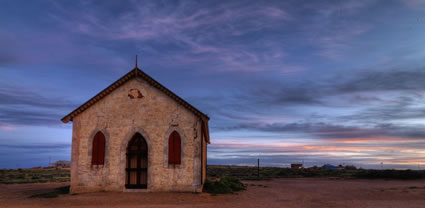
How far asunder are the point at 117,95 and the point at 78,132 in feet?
10.6

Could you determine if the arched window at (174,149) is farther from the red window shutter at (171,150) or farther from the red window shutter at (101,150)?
the red window shutter at (101,150)

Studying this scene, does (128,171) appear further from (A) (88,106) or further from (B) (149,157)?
(A) (88,106)

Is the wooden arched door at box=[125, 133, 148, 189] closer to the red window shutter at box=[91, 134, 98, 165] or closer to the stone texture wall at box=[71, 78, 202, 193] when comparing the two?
the stone texture wall at box=[71, 78, 202, 193]

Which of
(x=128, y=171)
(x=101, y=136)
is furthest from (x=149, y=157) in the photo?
(x=101, y=136)

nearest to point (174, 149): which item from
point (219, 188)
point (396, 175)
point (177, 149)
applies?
point (177, 149)

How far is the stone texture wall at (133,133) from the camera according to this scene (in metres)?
19.7

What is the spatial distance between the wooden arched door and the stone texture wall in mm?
509

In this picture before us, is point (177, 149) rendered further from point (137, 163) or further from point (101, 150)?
point (101, 150)

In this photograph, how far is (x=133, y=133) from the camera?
20344mm

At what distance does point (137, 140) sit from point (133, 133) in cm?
66

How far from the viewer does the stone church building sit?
1975 cm

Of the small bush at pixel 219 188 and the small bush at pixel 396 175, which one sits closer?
the small bush at pixel 219 188

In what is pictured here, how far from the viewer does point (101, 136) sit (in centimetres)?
2052

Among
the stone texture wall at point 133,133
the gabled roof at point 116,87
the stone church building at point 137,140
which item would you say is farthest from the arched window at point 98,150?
the gabled roof at point 116,87
